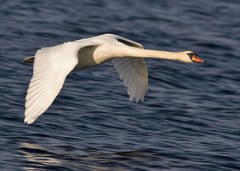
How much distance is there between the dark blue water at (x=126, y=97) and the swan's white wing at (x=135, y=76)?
18.5 inches

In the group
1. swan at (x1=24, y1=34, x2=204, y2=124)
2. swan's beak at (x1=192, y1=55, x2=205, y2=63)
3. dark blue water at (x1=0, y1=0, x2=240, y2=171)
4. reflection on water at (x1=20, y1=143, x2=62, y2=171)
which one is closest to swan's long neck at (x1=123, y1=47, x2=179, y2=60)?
swan at (x1=24, y1=34, x2=204, y2=124)

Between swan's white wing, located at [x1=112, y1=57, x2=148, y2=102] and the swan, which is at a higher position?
the swan

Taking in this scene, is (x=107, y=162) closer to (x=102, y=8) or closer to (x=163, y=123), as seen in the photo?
(x=163, y=123)

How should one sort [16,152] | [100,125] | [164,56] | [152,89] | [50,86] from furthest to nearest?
[152,89] < [100,125] < [164,56] < [16,152] < [50,86]

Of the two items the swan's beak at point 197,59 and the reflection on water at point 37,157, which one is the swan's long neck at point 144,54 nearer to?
the swan's beak at point 197,59

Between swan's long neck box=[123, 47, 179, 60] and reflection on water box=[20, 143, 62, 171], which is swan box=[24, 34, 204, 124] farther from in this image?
reflection on water box=[20, 143, 62, 171]

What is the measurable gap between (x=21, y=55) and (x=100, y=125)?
13.4 ft

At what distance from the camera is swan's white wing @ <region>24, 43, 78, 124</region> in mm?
9484

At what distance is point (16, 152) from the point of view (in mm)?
10695

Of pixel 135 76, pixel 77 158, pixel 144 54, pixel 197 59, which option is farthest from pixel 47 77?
pixel 135 76

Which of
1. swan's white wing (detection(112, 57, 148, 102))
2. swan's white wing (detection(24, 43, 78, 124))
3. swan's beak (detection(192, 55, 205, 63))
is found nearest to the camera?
swan's white wing (detection(24, 43, 78, 124))

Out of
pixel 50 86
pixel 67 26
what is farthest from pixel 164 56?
pixel 67 26

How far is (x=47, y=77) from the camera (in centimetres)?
994

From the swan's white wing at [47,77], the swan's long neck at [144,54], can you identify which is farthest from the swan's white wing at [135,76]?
the swan's white wing at [47,77]
